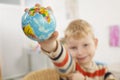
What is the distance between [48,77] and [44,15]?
561 millimetres

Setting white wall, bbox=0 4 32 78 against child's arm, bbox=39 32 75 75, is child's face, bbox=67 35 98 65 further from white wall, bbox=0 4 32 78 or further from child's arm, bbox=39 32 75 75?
white wall, bbox=0 4 32 78

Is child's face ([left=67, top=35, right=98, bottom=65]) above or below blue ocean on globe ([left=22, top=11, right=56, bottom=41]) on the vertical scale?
below

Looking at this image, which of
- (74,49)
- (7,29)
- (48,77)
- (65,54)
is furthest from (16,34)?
(65,54)

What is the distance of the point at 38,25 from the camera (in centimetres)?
50

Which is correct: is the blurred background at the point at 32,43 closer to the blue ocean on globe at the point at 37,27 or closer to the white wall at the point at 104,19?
the white wall at the point at 104,19

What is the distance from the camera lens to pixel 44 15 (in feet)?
1.69

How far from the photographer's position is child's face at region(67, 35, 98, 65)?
69 cm

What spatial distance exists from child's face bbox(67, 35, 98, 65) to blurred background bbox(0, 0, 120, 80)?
95 cm

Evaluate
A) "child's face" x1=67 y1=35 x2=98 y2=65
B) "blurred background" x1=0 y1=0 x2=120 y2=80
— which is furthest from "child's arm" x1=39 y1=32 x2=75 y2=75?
"blurred background" x1=0 y1=0 x2=120 y2=80

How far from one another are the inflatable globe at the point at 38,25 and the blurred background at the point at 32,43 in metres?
1.18

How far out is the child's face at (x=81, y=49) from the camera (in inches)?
27.1

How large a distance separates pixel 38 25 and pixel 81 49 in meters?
0.24

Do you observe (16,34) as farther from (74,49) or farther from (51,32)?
(51,32)

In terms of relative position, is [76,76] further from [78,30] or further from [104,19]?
[104,19]
